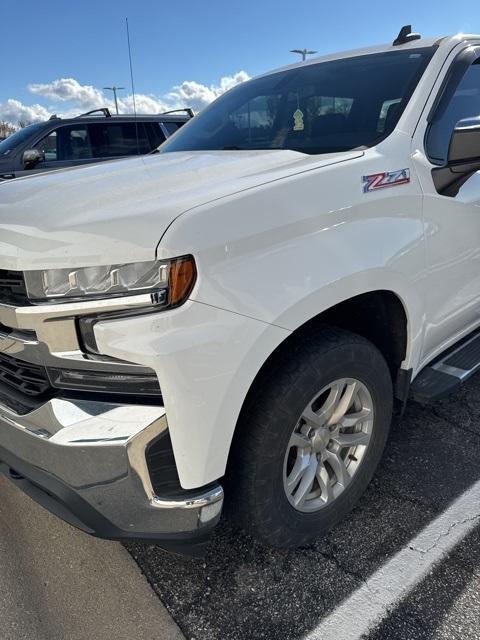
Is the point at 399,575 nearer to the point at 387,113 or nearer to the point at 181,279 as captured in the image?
the point at 181,279

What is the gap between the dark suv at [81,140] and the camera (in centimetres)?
718

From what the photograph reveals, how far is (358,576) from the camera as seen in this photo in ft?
6.68

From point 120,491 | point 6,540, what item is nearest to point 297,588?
point 120,491

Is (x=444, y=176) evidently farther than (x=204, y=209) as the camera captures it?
Yes

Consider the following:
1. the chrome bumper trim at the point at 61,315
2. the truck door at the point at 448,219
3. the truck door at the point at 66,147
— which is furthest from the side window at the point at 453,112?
the truck door at the point at 66,147

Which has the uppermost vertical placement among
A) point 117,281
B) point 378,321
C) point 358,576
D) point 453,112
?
point 453,112

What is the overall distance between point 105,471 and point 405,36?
2.60 m

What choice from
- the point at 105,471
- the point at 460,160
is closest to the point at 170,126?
the point at 460,160

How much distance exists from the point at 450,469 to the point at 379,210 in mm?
1431

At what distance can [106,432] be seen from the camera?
155 centimetres

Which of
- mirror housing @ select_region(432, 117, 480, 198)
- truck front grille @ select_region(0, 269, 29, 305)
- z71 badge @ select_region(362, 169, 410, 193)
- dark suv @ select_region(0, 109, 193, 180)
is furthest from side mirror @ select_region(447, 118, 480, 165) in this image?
dark suv @ select_region(0, 109, 193, 180)

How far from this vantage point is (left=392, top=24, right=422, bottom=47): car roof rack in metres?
2.73

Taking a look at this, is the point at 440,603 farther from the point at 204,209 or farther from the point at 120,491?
the point at 204,209

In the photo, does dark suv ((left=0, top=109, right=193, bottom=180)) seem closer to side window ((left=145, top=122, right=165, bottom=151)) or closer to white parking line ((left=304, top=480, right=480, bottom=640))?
side window ((left=145, top=122, right=165, bottom=151))
